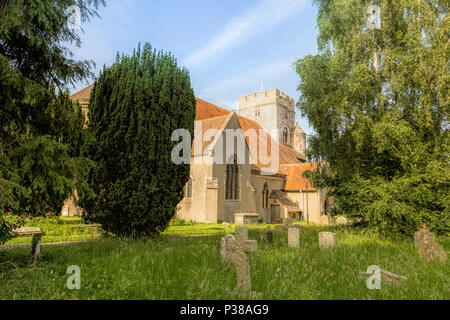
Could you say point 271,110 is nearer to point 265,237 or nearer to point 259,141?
point 259,141

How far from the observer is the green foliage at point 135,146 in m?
8.86

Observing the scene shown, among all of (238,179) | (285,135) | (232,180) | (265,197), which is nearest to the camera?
(232,180)

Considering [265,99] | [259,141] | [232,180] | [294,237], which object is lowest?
A: [294,237]

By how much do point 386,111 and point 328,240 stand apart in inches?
237

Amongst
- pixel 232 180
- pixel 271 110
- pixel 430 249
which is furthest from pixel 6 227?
pixel 271 110

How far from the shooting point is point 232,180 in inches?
882

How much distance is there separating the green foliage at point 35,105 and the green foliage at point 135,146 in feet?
9.17

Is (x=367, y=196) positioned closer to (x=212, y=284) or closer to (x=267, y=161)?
(x=212, y=284)

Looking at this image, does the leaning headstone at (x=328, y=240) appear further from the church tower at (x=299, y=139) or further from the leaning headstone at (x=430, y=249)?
the church tower at (x=299, y=139)

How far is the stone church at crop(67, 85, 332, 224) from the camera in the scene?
2055 centimetres

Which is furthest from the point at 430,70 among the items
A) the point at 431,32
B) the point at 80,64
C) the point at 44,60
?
the point at 44,60
